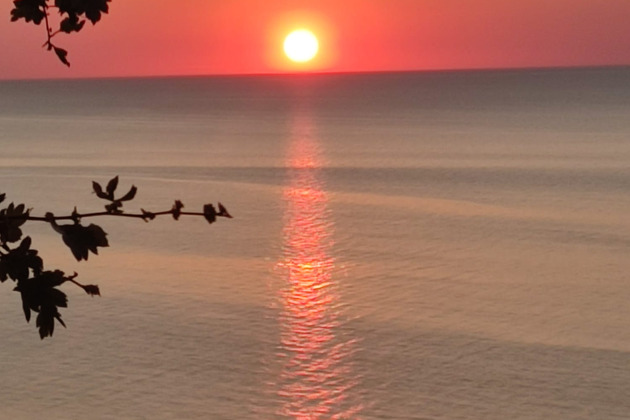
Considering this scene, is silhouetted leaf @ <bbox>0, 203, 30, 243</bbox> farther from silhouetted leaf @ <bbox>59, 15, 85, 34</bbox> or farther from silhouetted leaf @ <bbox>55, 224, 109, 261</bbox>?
silhouetted leaf @ <bbox>59, 15, 85, 34</bbox>

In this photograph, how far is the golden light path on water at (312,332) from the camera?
614 cm

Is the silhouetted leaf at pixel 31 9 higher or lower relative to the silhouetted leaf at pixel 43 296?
higher

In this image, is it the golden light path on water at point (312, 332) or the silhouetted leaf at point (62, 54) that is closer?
the silhouetted leaf at point (62, 54)

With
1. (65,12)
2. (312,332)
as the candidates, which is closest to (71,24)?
(65,12)

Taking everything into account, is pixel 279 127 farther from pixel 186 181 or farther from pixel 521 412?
pixel 521 412

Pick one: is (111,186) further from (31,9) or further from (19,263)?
(31,9)

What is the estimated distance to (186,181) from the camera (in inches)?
669

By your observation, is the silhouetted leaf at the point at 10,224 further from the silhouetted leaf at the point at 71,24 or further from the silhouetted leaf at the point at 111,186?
the silhouetted leaf at the point at 71,24

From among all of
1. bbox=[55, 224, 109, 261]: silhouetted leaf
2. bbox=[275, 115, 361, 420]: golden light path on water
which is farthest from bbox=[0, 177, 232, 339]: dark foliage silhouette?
Result: bbox=[275, 115, 361, 420]: golden light path on water

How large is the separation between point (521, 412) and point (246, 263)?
4262mm

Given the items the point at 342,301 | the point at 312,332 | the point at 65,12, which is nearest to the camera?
the point at 65,12

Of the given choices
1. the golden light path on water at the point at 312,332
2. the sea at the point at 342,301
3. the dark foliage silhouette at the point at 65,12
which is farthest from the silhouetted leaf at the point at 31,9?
the golden light path on water at the point at 312,332

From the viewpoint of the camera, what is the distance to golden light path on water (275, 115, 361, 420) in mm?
6137

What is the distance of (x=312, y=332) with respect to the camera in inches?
293
